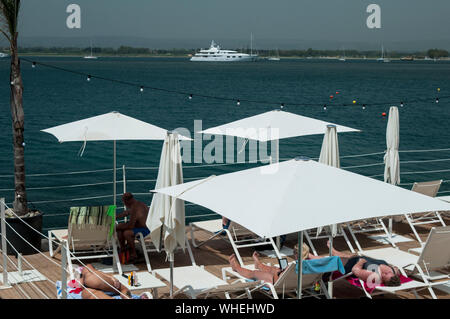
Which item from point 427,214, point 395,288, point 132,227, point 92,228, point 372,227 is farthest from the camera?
point 427,214

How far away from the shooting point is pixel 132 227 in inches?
309

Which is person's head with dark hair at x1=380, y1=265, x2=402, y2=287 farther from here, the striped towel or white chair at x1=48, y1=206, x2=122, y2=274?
the striped towel

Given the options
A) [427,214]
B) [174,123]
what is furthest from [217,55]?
[427,214]

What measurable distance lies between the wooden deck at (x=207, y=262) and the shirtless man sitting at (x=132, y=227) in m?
0.26

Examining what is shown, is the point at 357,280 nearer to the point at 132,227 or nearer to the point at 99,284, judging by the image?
the point at 99,284

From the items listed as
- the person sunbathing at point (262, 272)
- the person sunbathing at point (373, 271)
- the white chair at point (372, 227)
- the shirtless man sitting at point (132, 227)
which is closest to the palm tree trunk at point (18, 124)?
the shirtless man sitting at point (132, 227)

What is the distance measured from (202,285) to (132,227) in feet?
6.15

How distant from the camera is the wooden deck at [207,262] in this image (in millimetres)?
6598

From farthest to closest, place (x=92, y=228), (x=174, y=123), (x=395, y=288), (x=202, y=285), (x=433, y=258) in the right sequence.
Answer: (x=174, y=123) < (x=92, y=228) < (x=433, y=258) < (x=202, y=285) < (x=395, y=288)

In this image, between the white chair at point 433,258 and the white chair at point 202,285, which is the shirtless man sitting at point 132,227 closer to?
the white chair at point 202,285

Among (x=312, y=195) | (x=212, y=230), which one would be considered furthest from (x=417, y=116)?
(x=312, y=195)

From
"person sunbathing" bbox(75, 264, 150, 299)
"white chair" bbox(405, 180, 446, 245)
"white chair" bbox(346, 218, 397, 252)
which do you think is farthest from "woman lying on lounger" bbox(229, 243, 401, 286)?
"white chair" bbox(405, 180, 446, 245)

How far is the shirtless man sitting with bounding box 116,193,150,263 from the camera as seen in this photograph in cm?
771

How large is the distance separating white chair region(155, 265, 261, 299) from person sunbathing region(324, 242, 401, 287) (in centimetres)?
113
